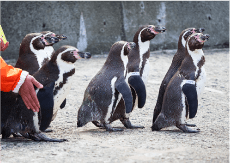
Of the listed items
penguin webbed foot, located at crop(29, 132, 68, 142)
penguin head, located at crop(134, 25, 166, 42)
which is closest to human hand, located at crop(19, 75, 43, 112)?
penguin webbed foot, located at crop(29, 132, 68, 142)

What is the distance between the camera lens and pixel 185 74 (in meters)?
4.22

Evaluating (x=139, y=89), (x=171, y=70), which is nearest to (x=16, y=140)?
(x=139, y=89)

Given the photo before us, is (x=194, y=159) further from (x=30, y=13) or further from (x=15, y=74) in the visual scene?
(x=30, y=13)

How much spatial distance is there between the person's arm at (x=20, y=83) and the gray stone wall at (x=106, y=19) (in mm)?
6360

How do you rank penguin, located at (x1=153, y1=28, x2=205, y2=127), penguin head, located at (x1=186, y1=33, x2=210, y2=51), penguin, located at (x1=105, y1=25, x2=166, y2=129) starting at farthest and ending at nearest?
1. penguin, located at (x1=105, y1=25, x2=166, y2=129)
2. penguin, located at (x1=153, y1=28, x2=205, y2=127)
3. penguin head, located at (x1=186, y1=33, x2=210, y2=51)

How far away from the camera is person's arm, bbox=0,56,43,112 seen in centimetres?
330

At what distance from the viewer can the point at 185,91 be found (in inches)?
161

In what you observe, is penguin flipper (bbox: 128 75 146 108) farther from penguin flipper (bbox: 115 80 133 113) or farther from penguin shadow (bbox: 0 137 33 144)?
penguin shadow (bbox: 0 137 33 144)

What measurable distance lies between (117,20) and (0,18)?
3203 mm

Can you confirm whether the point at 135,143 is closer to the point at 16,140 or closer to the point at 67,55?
the point at 67,55

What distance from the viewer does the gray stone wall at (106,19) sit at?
31.5 feet

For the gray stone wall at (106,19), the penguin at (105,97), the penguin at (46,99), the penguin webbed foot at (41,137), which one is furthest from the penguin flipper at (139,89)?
the gray stone wall at (106,19)

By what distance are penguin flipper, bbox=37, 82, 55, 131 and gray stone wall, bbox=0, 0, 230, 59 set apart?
6197 mm

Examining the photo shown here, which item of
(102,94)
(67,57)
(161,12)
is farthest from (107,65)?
(161,12)
